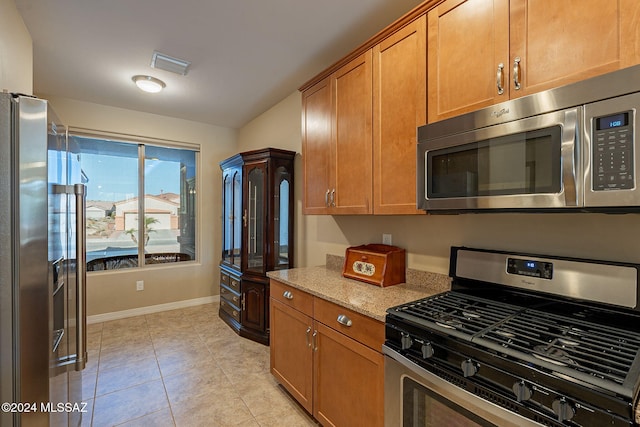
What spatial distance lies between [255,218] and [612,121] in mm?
2940

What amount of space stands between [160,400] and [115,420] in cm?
28

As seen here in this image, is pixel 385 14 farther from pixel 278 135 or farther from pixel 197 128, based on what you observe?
pixel 197 128

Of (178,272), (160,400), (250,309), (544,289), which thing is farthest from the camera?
(178,272)

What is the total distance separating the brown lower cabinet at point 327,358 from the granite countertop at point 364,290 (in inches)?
1.9

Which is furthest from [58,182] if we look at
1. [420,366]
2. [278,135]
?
[278,135]

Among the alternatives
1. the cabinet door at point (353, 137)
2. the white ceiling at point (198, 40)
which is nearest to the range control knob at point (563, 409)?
the cabinet door at point (353, 137)

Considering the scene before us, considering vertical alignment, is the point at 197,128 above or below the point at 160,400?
above

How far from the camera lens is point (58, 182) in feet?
3.94

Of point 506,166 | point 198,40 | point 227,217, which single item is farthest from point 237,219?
point 506,166

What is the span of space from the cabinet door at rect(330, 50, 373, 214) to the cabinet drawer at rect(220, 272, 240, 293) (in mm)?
1863

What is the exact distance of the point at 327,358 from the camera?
5.64 feet

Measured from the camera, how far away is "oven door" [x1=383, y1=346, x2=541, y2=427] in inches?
38.7

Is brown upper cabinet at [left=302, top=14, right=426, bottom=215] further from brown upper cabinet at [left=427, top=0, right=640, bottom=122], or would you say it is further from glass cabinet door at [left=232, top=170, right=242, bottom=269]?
glass cabinet door at [left=232, top=170, right=242, bottom=269]

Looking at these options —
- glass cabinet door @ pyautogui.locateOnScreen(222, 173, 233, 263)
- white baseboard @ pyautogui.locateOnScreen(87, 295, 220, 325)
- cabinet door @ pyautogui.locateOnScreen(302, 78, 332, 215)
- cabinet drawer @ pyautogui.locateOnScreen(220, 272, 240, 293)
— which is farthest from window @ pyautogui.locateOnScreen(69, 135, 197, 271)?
cabinet door @ pyautogui.locateOnScreen(302, 78, 332, 215)
